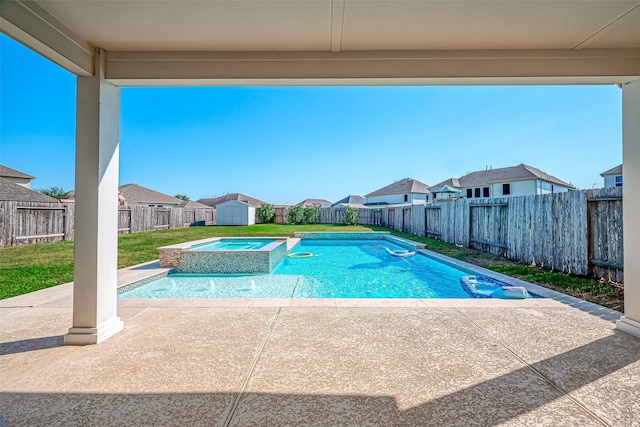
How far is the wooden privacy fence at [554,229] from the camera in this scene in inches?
185

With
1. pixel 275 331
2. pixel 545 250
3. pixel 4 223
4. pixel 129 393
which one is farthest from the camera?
pixel 4 223

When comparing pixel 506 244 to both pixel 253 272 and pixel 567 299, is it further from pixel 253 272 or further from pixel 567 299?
pixel 253 272

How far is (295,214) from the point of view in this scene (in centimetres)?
2442

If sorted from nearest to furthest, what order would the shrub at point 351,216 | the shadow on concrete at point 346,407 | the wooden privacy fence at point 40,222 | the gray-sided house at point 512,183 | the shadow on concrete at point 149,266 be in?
1. the shadow on concrete at point 346,407
2. the shadow on concrete at point 149,266
3. the wooden privacy fence at point 40,222
4. the shrub at point 351,216
5. the gray-sided house at point 512,183

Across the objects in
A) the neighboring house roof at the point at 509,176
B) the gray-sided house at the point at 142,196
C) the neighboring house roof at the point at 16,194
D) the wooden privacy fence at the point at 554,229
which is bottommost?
the wooden privacy fence at the point at 554,229

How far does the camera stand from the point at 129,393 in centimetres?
194

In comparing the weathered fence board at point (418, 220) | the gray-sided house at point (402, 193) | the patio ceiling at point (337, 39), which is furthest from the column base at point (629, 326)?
the gray-sided house at point (402, 193)

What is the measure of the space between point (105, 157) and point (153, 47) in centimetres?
118

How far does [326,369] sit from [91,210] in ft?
8.61

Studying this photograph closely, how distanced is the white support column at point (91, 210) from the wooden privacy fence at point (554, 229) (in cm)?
712

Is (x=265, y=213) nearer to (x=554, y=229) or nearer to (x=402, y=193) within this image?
(x=402, y=193)


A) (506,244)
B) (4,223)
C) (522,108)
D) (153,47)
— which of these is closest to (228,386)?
(153,47)

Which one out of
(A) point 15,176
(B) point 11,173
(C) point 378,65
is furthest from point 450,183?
(B) point 11,173

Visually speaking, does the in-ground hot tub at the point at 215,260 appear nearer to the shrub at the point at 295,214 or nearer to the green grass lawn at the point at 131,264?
the green grass lawn at the point at 131,264
